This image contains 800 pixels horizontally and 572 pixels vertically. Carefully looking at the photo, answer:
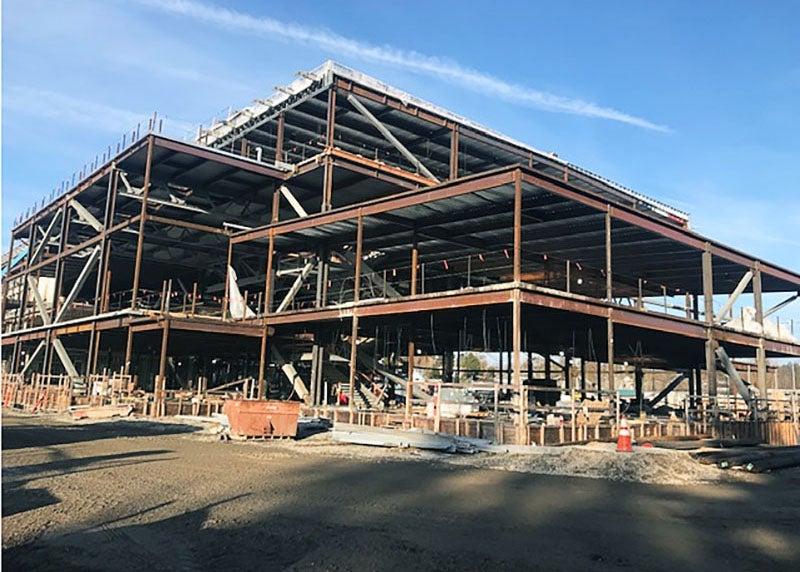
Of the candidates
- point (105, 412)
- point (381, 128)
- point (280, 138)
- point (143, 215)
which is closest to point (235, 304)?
point (143, 215)

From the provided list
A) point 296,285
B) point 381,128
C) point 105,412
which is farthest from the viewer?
point 381,128

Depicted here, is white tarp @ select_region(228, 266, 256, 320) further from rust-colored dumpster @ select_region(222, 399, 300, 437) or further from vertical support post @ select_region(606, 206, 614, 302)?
vertical support post @ select_region(606, 206, 614, 302)

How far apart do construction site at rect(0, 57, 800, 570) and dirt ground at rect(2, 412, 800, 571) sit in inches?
2.7

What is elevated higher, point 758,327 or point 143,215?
point 143,215

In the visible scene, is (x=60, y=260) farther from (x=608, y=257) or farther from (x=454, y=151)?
(x=608, y=257)

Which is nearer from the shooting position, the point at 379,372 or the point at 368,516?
the point at 368,516

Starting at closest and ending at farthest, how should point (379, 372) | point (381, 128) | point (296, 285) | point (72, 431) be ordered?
point (72, 431), point (379, 372), point (296, 285), point (381, 128)

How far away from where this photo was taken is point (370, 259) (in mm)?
37156

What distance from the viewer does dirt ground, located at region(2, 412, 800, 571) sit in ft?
24.0

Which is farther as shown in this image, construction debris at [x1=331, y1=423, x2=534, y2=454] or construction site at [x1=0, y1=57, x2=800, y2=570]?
construction debris at [x1=331, y1=423, x2=534, y2=454]

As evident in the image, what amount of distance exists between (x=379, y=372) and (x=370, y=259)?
8.19 meters

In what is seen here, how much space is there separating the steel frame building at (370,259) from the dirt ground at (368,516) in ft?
28.0

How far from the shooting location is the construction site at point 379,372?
8.66 metres

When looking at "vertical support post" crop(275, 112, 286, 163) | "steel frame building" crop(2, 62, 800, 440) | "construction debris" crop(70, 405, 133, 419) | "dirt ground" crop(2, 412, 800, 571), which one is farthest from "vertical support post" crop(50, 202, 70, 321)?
"dirt ground" crop(2, 412, 800, 571)
